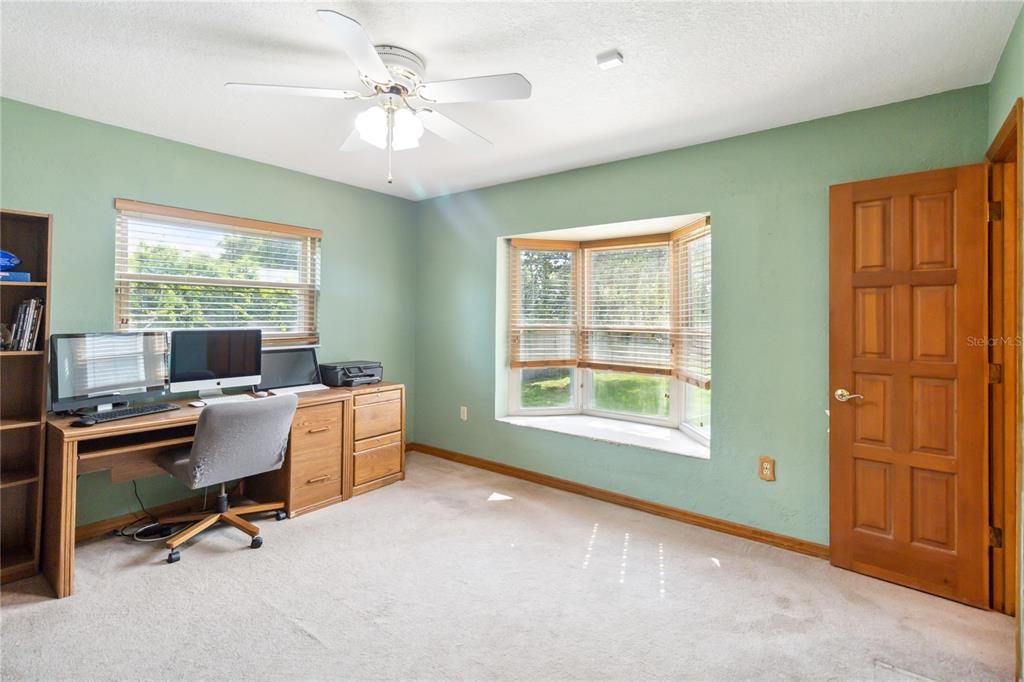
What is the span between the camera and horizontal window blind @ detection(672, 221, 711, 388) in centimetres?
329

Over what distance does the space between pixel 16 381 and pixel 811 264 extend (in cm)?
430

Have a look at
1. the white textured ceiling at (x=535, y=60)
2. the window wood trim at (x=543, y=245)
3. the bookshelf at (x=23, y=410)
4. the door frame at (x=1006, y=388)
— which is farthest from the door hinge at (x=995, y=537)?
the bookshelf at (x=23, y=410)

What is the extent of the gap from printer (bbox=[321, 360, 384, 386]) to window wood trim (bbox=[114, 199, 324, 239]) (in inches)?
42.0

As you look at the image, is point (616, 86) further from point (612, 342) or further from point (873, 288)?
point (612, 342)

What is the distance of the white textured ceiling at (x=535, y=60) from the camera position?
1.79 meters

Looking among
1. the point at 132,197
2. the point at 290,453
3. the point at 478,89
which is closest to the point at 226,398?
the point at 290,453

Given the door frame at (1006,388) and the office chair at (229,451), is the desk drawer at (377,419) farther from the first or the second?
the door frame at (1006,388)

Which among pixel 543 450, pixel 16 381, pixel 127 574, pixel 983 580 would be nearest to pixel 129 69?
pixel 16 381

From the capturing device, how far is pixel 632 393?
402 centimetres

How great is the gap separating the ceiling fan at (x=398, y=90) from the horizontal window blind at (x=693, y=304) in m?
1.88

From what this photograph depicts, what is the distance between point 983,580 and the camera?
2.17 meters

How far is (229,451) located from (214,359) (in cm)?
84

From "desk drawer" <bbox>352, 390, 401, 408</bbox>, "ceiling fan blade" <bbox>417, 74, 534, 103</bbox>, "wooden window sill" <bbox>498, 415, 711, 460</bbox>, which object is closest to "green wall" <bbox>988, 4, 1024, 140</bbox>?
"ceiling fan blade" <bbox>417, 74, 534, 103</bbox>

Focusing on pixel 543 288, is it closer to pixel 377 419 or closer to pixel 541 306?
pixel 541 306
